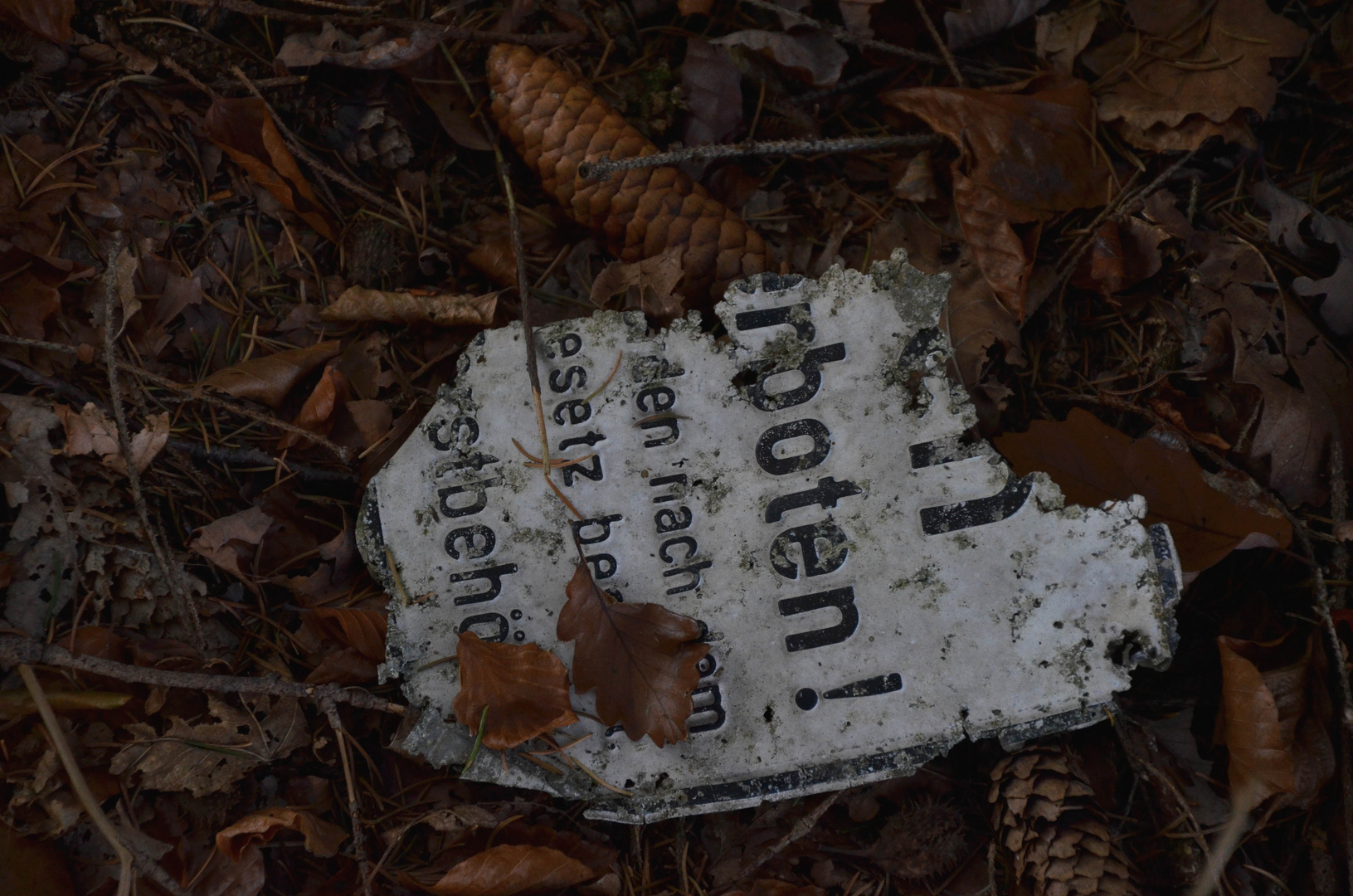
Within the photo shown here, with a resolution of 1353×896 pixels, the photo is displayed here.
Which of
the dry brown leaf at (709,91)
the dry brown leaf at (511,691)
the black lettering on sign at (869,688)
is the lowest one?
the black lettering on sign at (869,688)

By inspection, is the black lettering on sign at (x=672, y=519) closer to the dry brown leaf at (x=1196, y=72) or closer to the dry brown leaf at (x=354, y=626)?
the dry brown leaf at (x=354, y=626)

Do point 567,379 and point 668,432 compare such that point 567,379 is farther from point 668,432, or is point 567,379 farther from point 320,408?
point 320,408

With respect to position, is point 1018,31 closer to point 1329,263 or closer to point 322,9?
point 1329,263

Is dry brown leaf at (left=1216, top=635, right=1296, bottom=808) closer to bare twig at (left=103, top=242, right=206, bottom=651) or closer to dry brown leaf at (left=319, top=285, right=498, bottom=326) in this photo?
dry brown leaf at (left=319, top=285, right=498, bottom=326)

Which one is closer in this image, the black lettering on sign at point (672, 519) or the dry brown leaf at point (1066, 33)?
the black lettering on sign at point (672, 519)

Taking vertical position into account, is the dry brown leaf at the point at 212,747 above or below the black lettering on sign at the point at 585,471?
below

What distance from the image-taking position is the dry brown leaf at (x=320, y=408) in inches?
78.0

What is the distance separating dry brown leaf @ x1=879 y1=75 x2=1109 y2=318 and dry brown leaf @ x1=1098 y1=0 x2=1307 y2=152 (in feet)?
0.38

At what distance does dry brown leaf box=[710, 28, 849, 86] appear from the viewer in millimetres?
2131

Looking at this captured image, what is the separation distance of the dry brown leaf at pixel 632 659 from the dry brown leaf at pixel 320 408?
0.76 meters

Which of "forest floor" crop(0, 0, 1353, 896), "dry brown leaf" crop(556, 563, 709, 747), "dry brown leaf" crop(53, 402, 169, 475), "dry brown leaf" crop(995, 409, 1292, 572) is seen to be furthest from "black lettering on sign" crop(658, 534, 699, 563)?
"dry brown leaf" crop(53, 402, 169, 475)

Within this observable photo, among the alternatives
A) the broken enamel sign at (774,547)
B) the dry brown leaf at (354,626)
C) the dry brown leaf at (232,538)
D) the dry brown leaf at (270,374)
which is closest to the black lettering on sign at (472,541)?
the broken enamel sign at (774,547)

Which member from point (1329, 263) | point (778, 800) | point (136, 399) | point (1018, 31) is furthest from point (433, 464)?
point (1329, 263)

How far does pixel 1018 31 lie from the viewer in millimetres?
2209
